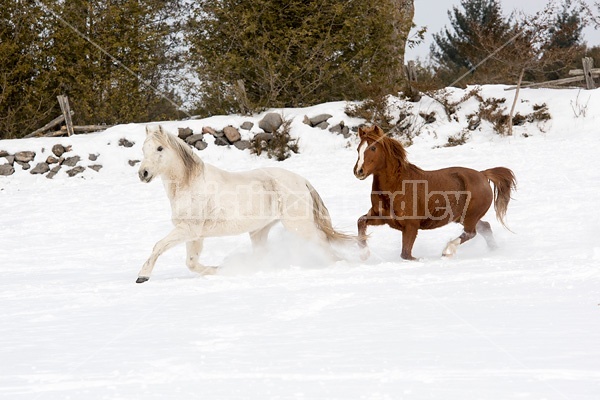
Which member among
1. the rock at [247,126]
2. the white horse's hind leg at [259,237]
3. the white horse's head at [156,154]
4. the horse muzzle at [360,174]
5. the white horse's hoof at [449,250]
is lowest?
the white horse's hoof at [449,250]

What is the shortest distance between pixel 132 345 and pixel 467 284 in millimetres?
2385

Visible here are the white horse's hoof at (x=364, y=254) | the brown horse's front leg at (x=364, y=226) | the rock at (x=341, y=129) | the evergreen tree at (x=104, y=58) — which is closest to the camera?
the brown horse's front leg at (x=364, y=226)

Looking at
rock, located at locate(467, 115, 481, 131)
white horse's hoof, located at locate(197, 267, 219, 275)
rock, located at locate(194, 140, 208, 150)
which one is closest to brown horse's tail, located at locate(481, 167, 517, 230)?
white horse's hoof, located at locate(197, 267, 219, 275)

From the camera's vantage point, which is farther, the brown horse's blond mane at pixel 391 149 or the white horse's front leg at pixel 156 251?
the brown horse's blond mane at pixel 391 149

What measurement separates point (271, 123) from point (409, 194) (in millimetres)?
8077

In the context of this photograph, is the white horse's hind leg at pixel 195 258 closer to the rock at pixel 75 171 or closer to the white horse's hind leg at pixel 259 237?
the white horse's hind leg at pixel 259 237

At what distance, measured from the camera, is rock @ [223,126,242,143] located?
45.8 feet

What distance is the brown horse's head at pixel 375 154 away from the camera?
20.2ft

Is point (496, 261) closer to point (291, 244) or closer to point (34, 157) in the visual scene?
point (291, 244)

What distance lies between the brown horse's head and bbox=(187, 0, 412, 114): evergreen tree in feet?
27.2

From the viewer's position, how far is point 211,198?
6.02 m

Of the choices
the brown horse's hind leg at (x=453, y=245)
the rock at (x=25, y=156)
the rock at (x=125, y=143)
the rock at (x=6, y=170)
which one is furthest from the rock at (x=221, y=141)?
the brown horse's hind leg at (x=453, y=245)

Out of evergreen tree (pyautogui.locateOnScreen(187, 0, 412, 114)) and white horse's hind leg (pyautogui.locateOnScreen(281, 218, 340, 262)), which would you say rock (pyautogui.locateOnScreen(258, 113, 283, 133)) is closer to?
evergreen tree (pyautogui.locateOnScreen(187, 0, 412, 114))

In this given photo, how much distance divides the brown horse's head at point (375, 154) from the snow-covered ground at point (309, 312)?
86cm
